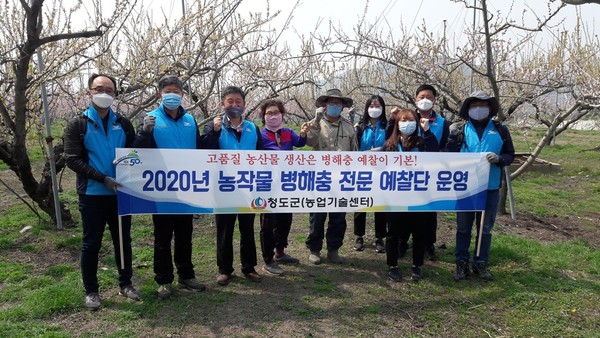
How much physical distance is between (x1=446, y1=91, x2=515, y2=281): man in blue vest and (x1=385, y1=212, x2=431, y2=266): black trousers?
45cm

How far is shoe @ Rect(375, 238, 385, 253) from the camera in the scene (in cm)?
578

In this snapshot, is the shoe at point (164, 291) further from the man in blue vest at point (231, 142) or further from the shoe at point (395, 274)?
the shoe at point (395, 274)

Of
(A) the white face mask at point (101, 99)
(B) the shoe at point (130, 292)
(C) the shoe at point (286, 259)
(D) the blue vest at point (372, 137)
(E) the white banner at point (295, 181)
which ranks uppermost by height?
(A) the white face mask at point (101, 99)

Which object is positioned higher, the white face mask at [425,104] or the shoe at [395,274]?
the white face mask at [425,104]

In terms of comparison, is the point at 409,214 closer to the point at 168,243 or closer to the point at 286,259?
the point at 286,259

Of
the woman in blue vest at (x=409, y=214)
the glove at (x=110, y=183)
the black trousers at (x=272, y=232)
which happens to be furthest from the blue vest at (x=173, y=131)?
the woman in blue vest at (x=409, y=214)

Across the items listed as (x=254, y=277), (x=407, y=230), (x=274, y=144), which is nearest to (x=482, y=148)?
→ (x=407, y=230)

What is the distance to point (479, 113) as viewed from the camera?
462 cm

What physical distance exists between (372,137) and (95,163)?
10.1ft

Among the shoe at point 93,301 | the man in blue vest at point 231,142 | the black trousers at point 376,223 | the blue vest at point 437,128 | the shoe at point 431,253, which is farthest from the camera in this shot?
the black trousers at point 376,223

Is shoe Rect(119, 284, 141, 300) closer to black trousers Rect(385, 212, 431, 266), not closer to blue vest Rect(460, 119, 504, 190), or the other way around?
black trousers Rect(385, 212, 431, 266)

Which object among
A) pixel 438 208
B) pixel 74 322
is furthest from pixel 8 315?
pixel 438 208

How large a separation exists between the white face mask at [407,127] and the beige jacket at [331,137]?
2.25 feet

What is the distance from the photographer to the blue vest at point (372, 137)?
17.4 ft
